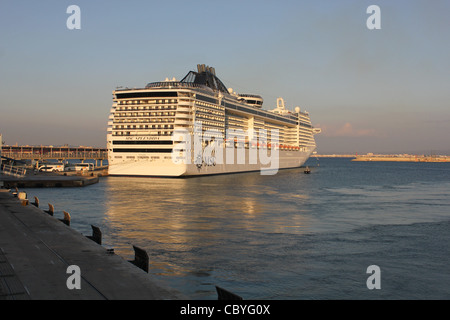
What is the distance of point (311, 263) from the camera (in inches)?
880

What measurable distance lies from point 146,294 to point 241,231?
719 inches

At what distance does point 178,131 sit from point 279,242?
6074 centimetres

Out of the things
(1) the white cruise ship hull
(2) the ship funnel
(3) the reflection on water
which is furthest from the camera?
(2) the ship funnel

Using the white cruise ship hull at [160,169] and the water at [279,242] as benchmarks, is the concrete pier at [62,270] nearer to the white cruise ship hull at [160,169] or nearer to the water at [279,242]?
the water at [279,242]

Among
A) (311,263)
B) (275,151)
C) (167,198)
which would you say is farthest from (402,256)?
(275,151)

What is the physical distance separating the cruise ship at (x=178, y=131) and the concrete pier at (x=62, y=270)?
60.9 metres

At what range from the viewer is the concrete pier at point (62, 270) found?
13.4 metres

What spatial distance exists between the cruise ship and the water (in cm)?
3320

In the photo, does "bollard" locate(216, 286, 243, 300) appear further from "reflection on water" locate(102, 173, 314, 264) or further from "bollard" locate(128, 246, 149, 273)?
"reflection on water" locate(102, 173, 314, 264)

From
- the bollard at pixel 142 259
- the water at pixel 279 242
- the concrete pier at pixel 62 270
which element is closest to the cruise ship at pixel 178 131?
the water at pixel 279 242

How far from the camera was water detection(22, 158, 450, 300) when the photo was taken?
18.7 m

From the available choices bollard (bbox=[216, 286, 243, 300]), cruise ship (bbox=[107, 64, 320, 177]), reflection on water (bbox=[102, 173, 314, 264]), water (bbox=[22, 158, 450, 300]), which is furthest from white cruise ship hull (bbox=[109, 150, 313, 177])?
bollard (bbox=[216, 286, 243, 300])
